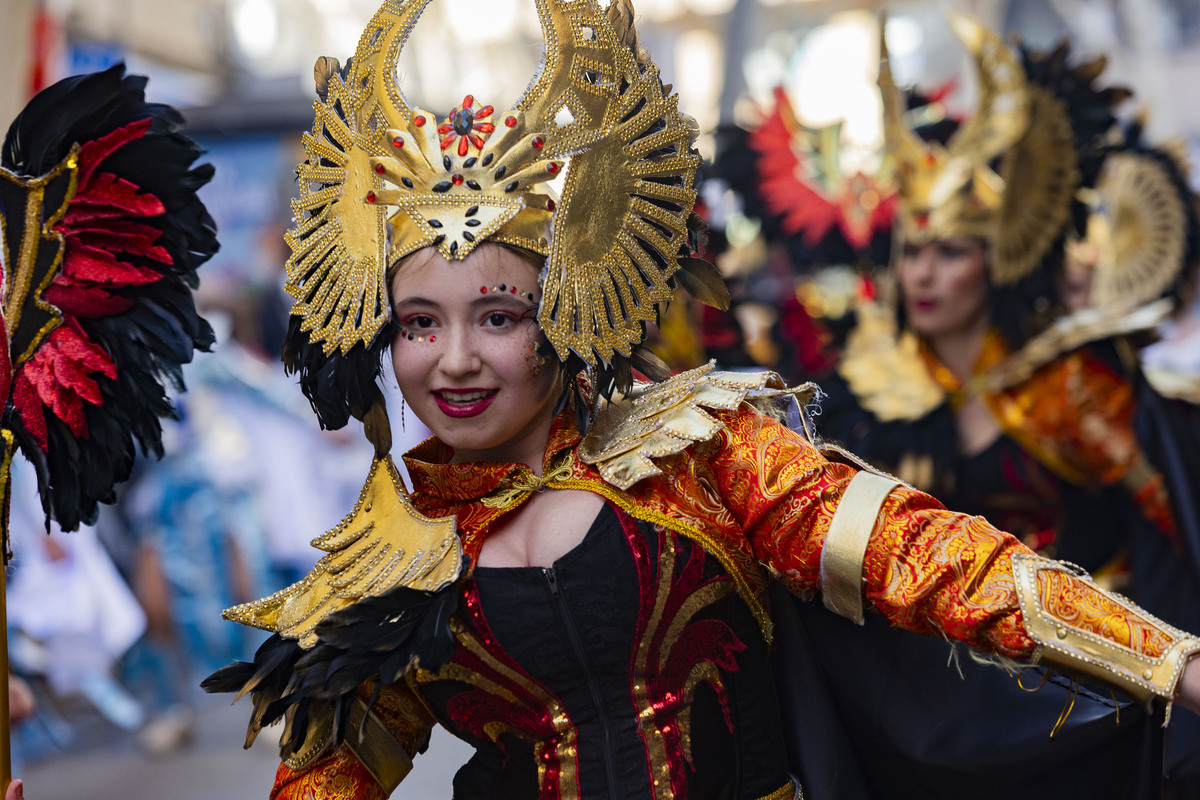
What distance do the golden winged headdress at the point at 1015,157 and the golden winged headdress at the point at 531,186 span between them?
9.12ft

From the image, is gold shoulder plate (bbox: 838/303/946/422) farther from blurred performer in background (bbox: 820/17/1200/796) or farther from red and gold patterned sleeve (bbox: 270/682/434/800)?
red and gold patterned sleeve (bbox: 270/682/434/800)

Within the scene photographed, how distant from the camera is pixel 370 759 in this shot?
6.35ft

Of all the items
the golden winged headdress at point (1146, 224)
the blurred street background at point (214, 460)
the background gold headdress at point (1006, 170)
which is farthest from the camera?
the blurred street background at point (214, 460)

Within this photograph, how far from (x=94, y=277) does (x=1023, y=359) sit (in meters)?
3.20

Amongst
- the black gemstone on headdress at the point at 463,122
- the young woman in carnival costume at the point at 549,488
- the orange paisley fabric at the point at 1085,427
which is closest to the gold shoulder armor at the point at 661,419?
the young woman in carnival costume at the point at 549,488

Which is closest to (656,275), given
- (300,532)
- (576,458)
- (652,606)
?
(576,458)

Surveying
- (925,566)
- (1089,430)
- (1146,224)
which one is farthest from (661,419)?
(1146,224)

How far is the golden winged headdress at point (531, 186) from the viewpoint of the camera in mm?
1812

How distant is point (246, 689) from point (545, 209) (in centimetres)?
83

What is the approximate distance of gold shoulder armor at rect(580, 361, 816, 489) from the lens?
1.83 meters

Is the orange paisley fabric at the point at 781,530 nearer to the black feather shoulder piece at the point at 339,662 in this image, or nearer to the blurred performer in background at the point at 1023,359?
the black feather shoulder piece at the point at 339,662

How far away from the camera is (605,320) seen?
1839 mm

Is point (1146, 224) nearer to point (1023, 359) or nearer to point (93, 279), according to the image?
point (1023, 359)

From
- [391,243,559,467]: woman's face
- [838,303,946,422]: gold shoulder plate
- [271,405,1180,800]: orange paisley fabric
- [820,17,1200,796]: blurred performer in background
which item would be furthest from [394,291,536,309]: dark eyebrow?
[838,303,946,422]: gold shoulder plate
